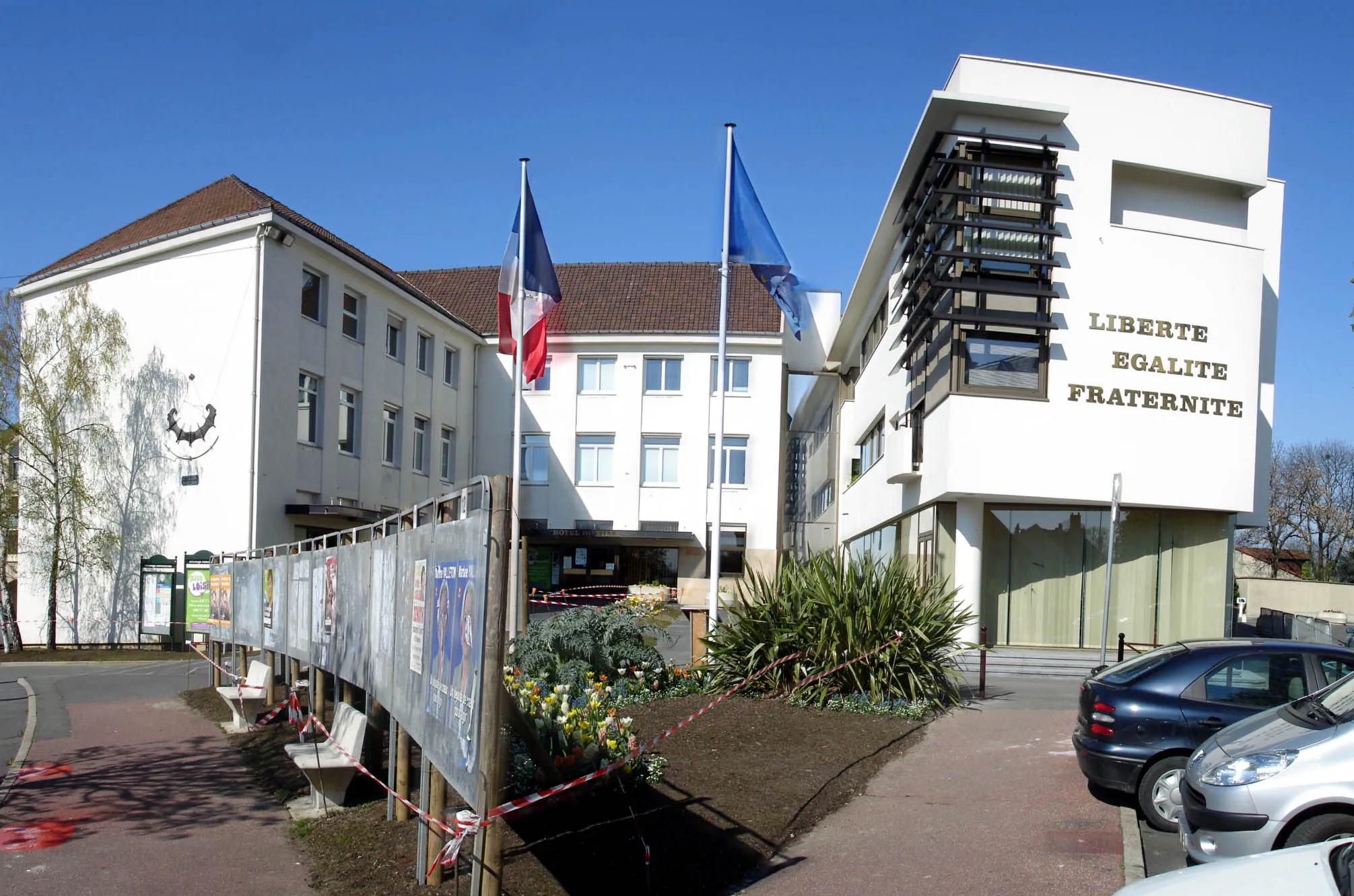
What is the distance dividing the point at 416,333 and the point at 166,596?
38.3 ft

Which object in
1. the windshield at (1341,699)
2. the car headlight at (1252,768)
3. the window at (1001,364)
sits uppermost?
the window at (1001,364)

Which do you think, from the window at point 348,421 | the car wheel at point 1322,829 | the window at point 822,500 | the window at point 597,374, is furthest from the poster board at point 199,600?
the window at point 822,500

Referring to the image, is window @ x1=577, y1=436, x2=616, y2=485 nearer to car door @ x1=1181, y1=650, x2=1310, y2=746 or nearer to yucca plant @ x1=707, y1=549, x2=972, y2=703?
yucca plant @ x1=707, y1=549, x2=972, y2=703

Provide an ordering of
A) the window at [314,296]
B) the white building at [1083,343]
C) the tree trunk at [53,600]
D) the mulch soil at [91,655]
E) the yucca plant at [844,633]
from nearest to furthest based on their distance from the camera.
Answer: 1. the yucca plant at [844,633]
2. the white building at [1083,343]
3. the mulch soil at [91,655]
4. the tree trunk at [53,600]
5. the window at [314,296]

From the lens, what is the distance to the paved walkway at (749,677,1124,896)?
23.5ft

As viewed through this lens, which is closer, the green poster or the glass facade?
the green poster

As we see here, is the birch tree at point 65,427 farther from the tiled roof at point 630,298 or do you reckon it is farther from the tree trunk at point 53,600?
the tiled roof at point 630,298

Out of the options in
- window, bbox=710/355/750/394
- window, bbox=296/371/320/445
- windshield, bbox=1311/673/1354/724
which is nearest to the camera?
windshield, bbox=1311/673/1354/724

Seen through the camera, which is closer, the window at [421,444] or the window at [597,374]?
the window at [421,444]

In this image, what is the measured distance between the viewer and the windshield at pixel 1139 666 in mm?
9148

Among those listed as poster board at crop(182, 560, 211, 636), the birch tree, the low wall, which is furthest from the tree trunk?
the low wall

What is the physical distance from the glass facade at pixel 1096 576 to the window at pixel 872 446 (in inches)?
250

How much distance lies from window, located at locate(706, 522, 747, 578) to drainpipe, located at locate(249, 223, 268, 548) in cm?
1711

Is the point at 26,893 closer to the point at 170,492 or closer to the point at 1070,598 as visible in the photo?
the point at 1070,598
